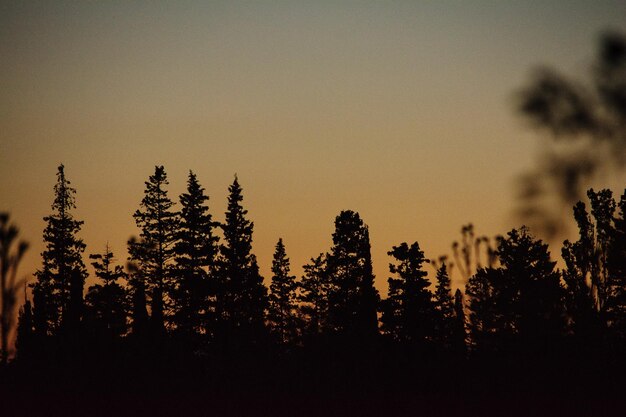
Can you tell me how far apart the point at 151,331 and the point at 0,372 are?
32.6 ft

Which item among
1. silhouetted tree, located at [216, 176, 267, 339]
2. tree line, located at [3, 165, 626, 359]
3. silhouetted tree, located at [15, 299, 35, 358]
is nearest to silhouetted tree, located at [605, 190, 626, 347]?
tree line, located at [3, 165, 626, 359]

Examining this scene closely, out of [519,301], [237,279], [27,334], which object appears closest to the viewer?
[519,301]

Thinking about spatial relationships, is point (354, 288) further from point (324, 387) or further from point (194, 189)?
point (324, 387)

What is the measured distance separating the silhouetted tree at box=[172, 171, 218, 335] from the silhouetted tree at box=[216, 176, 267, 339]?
1.02m

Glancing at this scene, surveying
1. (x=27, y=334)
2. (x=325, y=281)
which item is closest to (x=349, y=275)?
(x=325, y=281)

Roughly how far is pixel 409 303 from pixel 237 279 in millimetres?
14105

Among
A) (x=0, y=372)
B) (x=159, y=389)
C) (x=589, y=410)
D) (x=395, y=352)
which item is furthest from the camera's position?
(x=395, y=352)

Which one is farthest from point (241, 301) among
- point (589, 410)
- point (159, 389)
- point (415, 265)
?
point (589, 410)

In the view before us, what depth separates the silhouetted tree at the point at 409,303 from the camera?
6231cm

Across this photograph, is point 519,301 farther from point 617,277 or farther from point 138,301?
point 138,301

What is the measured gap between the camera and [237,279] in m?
63.3

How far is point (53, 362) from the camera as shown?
5119cm

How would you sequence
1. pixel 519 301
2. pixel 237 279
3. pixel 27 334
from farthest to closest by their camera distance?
pixel 27 334 < pixel 237 279 < pixel 519 301

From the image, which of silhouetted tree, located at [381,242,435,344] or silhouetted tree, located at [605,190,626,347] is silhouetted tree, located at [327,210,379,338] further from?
silhouetted tree, located at [605,190,626,347]
